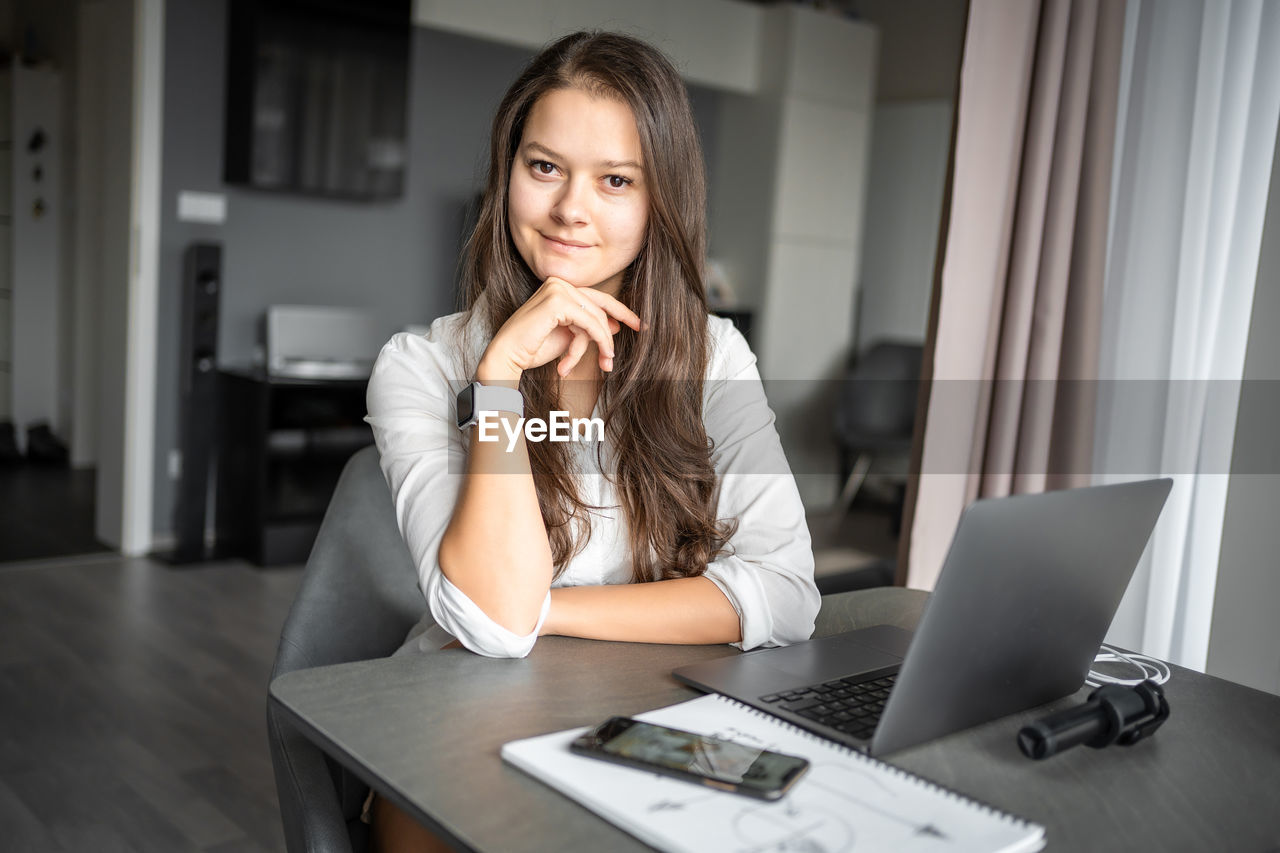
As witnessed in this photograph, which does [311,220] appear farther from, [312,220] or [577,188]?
[577,188]

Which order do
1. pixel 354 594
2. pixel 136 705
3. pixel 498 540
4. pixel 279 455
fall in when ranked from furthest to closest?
pixel 279 455
pixel 136 705
pixel 354 594
pixel 498 540

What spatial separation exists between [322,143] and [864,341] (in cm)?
321

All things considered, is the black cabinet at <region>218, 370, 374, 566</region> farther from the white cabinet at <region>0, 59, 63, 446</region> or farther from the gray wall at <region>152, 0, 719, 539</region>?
the white cabinet at <region>0, 59, 63, 446</region>

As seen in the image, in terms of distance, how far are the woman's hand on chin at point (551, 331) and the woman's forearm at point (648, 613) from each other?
0.26 meters

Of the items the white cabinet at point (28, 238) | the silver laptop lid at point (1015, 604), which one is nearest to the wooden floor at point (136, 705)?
the silver laptop lid at point (1015, 604)

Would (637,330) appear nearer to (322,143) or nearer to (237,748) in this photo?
(237,748)

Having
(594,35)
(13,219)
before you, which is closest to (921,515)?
(594,35)

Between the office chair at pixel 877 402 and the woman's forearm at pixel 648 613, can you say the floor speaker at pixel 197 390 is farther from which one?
the woman's forearm at pixel 648 613

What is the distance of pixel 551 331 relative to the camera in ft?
4.14

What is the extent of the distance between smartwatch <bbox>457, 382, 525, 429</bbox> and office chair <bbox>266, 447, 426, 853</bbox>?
22cm

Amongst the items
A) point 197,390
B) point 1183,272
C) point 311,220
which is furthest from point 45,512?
point 1183,272

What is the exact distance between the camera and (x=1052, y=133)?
1.98 m

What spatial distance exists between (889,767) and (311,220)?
4.12m

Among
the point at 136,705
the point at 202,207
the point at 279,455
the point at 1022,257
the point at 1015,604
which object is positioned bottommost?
the point at 136,705
